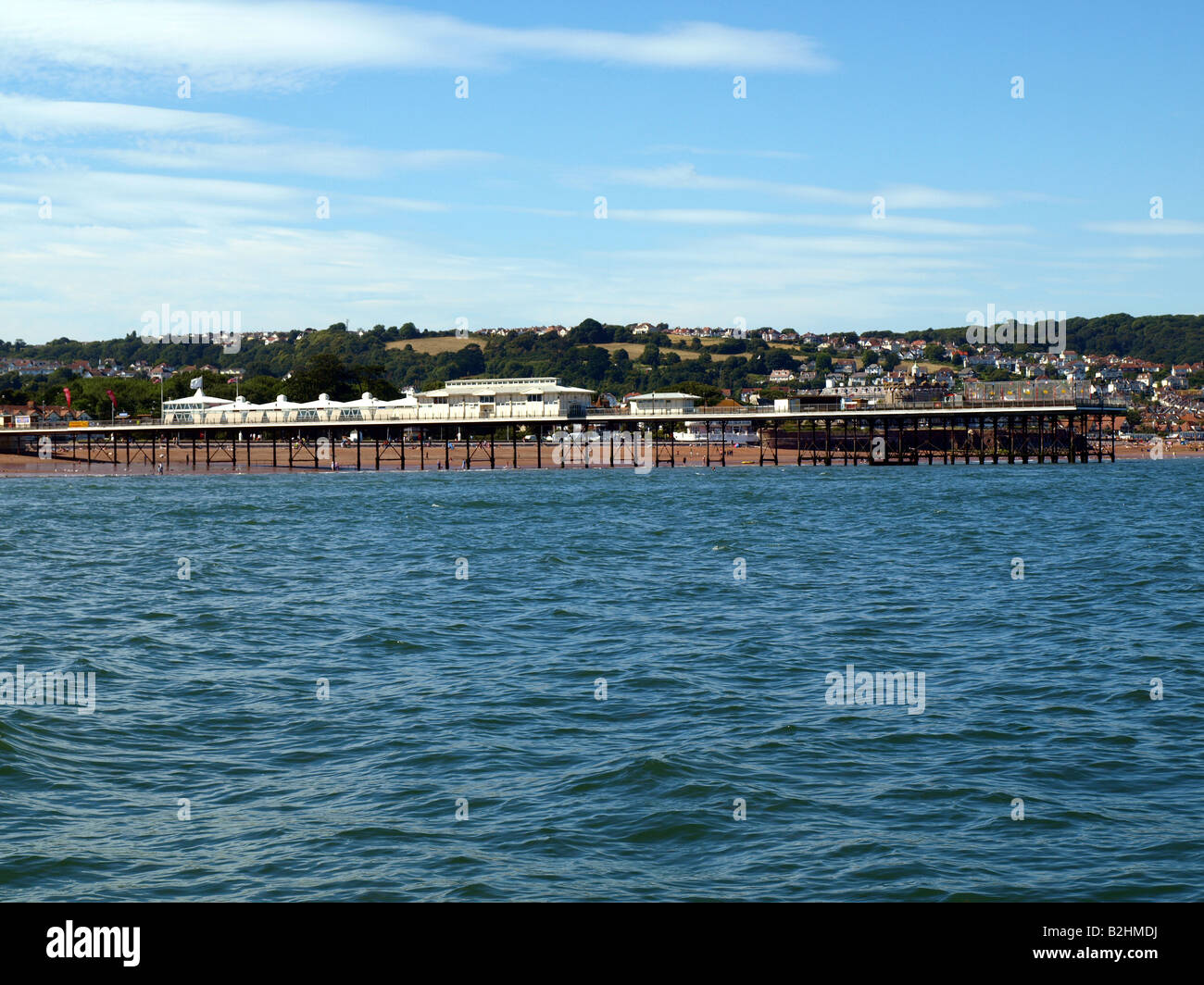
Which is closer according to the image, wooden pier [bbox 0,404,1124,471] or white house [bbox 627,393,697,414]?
wooden pier [bbox 0,404,1124,471]

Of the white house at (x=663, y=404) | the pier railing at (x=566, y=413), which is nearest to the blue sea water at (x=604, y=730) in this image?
the pier railing at (x=566, y=413)

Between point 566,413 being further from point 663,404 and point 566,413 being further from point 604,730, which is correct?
point 604,730

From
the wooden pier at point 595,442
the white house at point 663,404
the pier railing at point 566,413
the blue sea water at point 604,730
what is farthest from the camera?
the white house at point 663,404

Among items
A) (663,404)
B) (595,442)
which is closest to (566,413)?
(663,404)

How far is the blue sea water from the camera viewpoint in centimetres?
1107

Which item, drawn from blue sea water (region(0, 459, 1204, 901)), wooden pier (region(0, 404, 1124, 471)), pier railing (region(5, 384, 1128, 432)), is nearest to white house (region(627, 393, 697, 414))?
pier railing (region(5, 384, 1128, 432))

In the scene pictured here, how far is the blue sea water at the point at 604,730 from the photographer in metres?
11.1

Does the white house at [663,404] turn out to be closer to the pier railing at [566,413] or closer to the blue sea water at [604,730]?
the pier railing at [566,413]

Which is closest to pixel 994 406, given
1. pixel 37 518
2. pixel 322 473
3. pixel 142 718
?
pixel 322 473

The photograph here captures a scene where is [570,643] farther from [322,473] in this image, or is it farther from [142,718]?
[322,473]

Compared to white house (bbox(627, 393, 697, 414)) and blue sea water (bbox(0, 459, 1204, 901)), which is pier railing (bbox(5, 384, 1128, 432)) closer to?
white house (bbox(627, 393, 697, 414))

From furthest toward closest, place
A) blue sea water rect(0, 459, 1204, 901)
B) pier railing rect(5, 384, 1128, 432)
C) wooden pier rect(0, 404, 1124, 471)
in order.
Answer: wooden pier rect(0, 404, 1124, 471) < pier railing rect(5, 384, 1128, 432) < blue sea water rect(0, 459, 1204, 901)

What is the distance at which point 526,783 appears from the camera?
13.5 m

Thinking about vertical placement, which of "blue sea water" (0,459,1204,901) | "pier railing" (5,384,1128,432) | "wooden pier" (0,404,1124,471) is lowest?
"blue sea water" (0,459,1204,901)
